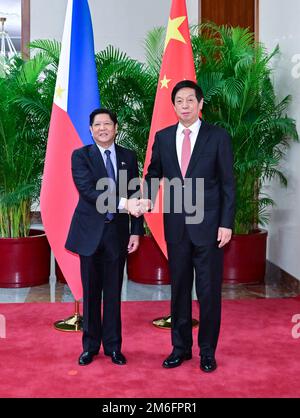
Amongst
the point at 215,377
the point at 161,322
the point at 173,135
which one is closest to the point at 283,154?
the point at 161,322

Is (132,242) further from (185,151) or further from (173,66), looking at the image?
(173,66)

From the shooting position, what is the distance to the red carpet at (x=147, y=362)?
2990mm

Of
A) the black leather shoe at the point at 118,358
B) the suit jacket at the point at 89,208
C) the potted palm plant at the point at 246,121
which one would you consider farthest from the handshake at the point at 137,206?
the potted palm plant at the point at 246,121

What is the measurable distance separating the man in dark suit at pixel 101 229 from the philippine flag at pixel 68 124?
88 centimetres

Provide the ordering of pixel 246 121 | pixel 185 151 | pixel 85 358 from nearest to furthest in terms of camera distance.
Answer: pixel 185 151 → pixel 85 358 → pixel 246 121

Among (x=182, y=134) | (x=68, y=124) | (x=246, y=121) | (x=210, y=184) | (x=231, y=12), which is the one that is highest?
(x=231, y=12)

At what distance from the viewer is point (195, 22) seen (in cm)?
796

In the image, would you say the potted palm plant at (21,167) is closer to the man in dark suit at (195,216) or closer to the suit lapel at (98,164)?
the suit lapel at (98,164)

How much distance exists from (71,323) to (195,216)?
146cm

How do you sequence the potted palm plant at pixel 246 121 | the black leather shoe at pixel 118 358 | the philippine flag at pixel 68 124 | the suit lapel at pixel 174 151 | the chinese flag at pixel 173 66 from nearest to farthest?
the suit lapel at pixel 174 151, the black leather shoe at pixel 118 358, the philippine flag at pixel 68 124, the chinese flag at pixel 173 66, the potted palm plant at pixel 246 121

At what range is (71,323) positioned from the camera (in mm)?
4191

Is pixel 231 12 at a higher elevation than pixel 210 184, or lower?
higher

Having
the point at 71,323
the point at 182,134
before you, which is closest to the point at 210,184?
the point at 182,134
